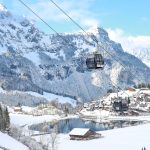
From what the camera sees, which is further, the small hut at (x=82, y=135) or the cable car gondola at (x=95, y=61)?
the small hut at (x=82, y=135)

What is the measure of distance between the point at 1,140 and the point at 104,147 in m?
31.7

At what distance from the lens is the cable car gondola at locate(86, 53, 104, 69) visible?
38.2 metres

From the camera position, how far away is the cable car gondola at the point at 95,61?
3825 cm

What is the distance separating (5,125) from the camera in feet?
357

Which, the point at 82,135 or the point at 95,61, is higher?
the point at 95,61

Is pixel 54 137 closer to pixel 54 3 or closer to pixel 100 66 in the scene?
pixel 100 66

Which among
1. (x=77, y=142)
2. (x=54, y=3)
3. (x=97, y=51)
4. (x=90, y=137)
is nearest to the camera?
(x=54, y=3)

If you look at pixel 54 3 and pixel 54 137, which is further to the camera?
pixel 54 137

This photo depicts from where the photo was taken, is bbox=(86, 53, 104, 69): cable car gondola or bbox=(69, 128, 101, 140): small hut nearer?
bbox=(86, 53, 104, 69): cable car gondola

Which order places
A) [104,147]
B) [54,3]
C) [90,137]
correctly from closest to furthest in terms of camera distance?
[54,3] < [104,147] < [90,137]

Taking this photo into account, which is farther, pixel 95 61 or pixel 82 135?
pixel 82 135

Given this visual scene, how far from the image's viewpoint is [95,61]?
126 feet

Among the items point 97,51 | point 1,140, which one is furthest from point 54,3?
point 1,140

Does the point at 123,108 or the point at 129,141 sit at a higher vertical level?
the point at 123,108
